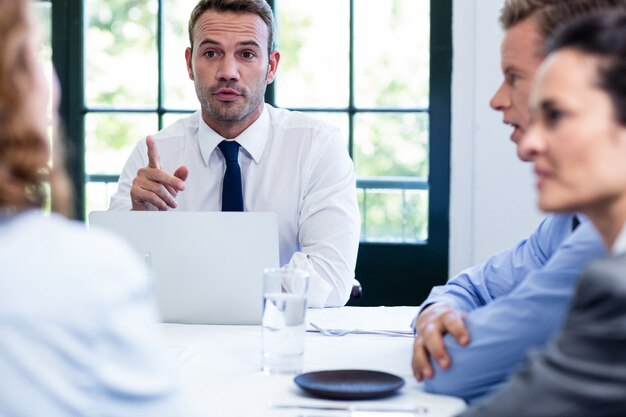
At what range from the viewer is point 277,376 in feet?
4.64

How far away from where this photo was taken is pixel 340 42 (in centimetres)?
344

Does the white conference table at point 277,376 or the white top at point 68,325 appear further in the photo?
the white conference table at point 277,376

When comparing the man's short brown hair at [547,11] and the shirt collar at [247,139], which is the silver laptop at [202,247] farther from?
the shirt collar at [247,139]

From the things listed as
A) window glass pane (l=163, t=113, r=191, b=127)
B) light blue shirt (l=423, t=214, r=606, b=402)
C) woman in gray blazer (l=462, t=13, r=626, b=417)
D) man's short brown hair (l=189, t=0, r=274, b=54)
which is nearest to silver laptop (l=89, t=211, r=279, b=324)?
light blue shirt (l=423, t=214, r=606, b=402)

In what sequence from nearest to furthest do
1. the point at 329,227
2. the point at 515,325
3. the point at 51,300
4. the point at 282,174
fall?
the point at 51,300 < the point at 515,325 < the point at 329,227 < the point at 282,174

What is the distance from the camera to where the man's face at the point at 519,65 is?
1.54 metres

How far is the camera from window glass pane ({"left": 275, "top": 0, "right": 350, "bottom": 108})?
11.3ft

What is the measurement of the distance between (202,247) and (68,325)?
106 centimetres

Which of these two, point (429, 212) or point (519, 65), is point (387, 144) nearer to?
point (429, 212)

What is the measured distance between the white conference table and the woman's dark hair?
51 cm

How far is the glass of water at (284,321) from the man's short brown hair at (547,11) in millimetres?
614

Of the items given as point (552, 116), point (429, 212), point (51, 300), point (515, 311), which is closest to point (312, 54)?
point (429, 212)

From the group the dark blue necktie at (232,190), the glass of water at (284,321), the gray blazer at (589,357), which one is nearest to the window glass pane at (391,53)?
the dark blue necktie at (232,190)

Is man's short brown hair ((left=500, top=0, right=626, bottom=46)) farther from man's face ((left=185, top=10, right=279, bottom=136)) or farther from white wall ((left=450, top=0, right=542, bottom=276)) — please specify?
white wall ((left=450, top=0, right=542, bottom=276))
